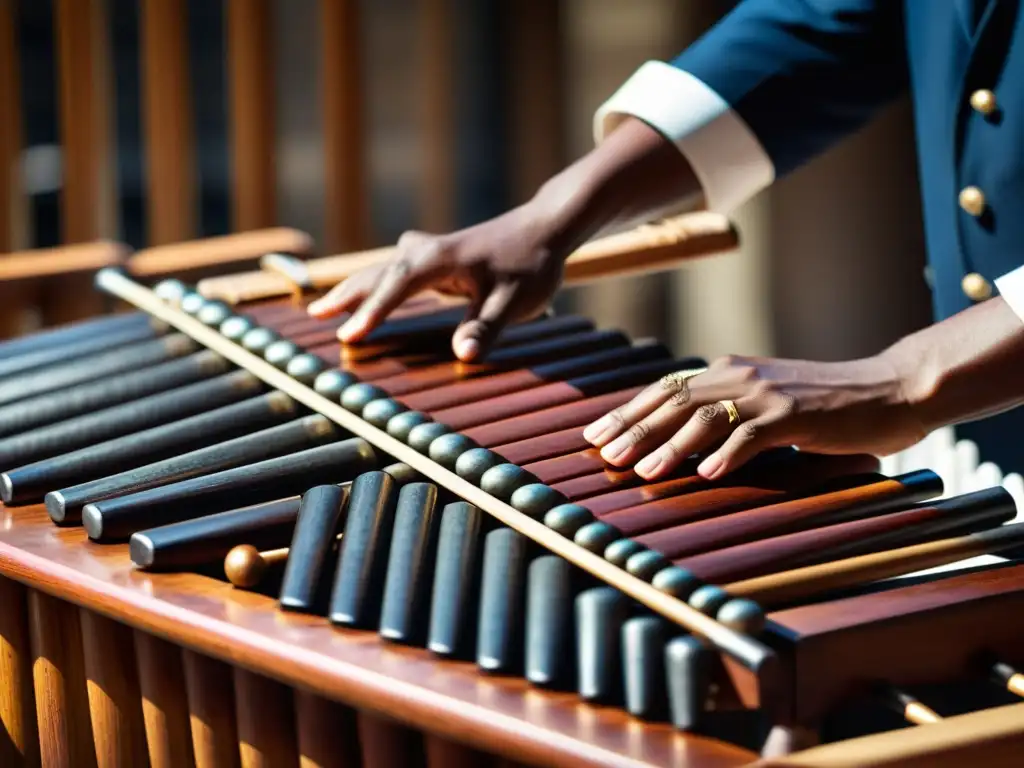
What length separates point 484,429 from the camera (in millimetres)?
1095

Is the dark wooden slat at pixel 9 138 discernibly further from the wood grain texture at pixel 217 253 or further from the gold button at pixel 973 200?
the gold button at pixel 973 200

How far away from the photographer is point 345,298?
1.32 m

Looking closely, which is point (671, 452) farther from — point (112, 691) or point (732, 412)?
point (112, 691)

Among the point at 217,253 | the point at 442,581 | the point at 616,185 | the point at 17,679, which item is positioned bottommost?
the point at 17,679

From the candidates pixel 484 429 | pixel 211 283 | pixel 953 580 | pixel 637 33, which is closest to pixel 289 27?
pixel 637 33

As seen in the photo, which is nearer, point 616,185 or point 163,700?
point 163,700

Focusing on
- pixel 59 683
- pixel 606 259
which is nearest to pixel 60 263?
pixel 606 259

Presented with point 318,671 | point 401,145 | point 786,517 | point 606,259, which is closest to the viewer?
point 318,671

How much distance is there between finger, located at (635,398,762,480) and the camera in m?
1.00

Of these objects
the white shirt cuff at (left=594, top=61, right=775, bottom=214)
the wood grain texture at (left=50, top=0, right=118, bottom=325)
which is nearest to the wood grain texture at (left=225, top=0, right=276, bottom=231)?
the wood grain texture at (left=50, top=0, right=118, bottom=325)

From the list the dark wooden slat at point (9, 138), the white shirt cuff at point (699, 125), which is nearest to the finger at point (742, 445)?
the white shirt cuff at point (699, 125)

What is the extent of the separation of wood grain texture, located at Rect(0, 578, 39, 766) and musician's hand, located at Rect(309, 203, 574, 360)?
0.38 metres

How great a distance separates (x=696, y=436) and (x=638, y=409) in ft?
0.20

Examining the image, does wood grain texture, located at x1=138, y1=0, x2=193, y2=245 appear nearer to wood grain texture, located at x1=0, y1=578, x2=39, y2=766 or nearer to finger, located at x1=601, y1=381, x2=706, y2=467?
wood grain texture, located at x1=0, y1=578, x2=39, y2=766
